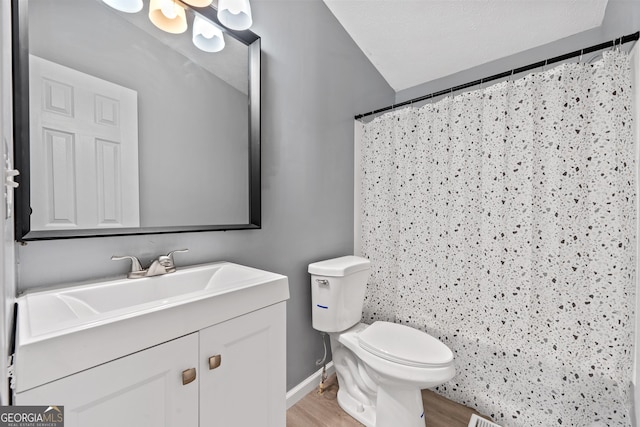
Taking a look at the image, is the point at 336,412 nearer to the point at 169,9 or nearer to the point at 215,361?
the point at 215,361

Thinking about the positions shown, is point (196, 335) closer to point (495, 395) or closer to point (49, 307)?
point (49, 307)

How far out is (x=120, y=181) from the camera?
1012 millimetres

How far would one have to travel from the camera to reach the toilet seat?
1.25 meters

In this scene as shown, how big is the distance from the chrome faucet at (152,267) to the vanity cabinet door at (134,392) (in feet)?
1.26

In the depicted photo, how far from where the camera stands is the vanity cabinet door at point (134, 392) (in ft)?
1.90

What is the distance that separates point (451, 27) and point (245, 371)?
226cm

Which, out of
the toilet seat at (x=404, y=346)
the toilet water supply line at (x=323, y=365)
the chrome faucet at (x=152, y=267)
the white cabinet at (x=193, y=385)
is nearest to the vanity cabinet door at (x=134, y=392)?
the white cabinet at (x=193, y=385)

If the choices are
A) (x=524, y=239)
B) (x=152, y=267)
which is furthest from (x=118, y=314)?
(x=524, y=239)

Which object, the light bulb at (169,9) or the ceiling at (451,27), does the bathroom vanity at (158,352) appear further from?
the ceiling at (451,27)

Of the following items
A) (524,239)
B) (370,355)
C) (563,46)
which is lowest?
(370,355)

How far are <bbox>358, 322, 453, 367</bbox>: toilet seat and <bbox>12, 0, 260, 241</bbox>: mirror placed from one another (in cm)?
86

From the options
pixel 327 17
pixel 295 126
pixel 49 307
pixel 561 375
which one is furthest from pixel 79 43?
pixel 561 375

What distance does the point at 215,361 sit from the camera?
2.67 ft
